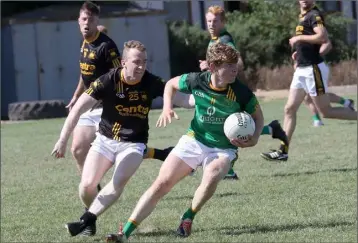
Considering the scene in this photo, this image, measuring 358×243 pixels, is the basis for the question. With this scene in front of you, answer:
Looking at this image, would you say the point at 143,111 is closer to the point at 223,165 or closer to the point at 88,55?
the point at 223,165

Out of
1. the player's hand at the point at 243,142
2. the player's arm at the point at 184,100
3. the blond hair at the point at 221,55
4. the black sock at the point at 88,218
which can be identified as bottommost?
the black sock at the point at 88,218

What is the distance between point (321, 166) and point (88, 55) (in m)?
3.54

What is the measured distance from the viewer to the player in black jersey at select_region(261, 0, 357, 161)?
1112 centimetres

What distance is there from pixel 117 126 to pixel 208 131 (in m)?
0.79

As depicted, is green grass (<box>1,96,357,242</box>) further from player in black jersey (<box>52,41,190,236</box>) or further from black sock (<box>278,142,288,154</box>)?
player in black jersey (<box>52,41,190,236</box>)

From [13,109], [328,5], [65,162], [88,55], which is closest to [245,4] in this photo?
[328,5]

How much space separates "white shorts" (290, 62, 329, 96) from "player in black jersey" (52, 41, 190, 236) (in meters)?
4.15

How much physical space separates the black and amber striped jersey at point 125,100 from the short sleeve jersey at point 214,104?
0.34 m

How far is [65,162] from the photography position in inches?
507

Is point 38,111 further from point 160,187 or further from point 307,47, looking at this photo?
point 160,187

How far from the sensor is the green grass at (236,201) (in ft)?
23.1

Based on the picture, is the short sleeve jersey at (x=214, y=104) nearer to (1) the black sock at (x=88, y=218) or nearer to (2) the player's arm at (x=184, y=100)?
(2) the player's arm at (x=184, y=100)

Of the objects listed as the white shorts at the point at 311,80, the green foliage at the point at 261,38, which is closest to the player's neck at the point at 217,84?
the white shorts at the point at 311,80

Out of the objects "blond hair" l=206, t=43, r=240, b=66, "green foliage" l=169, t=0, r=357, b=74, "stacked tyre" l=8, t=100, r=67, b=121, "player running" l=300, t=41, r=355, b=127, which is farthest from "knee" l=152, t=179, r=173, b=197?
"green foliage" l=169, t=0, r=357, b=74
